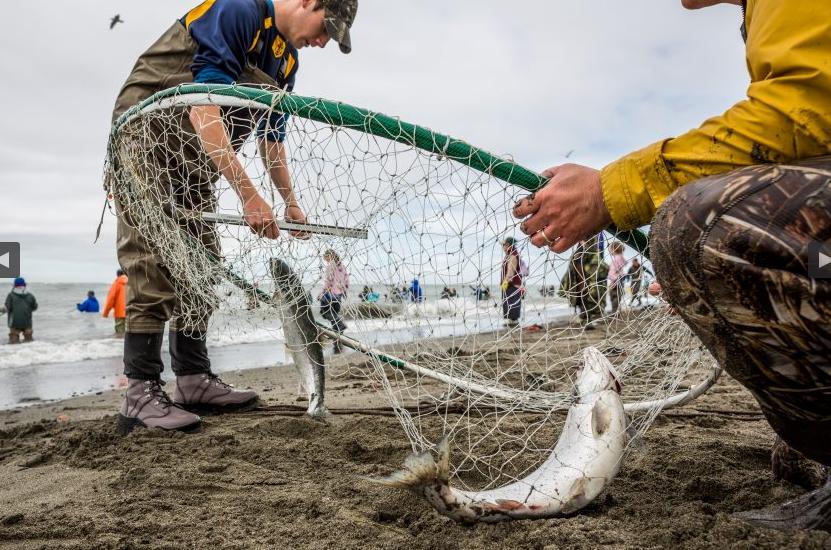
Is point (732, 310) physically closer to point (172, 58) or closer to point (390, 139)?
point (390, 139)

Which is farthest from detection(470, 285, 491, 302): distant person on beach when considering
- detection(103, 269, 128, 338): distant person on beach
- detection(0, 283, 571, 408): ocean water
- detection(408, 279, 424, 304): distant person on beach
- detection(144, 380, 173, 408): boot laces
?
detection(103, 269, 128, 338): distant person on beach

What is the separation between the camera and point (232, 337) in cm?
436

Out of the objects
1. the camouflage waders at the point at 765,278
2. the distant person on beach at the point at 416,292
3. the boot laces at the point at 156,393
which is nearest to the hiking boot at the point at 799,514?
the camouflage waders at the point at 765,278

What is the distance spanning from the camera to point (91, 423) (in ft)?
12.5

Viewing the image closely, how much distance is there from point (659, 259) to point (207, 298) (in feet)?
8.23

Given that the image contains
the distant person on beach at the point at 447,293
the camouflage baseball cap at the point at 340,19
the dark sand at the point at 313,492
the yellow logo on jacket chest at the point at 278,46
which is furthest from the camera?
the yellow logo on jacket chest at the point at 278,46

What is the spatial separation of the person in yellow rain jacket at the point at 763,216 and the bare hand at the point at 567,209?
14 mm

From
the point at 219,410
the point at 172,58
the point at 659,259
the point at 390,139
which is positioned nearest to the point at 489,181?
the point at 390,139

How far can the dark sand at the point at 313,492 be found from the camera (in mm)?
1761

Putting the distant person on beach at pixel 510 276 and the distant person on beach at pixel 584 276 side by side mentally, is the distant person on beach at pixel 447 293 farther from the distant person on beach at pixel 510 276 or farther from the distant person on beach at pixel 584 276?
the distant person on beach at pixel 584 276

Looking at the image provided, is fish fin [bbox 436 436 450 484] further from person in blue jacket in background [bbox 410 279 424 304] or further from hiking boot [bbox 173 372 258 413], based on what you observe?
hiking boot [bbox 173 372 258 413]

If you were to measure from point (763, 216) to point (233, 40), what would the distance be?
105 inches

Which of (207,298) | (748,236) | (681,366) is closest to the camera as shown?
(748,236)

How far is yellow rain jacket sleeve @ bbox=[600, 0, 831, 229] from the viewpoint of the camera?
131 cm
